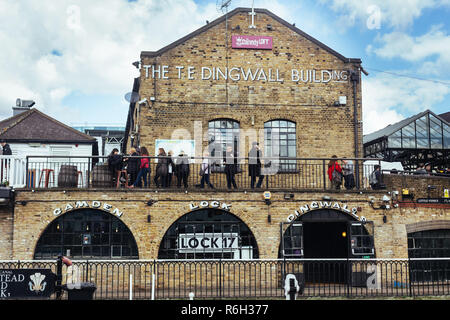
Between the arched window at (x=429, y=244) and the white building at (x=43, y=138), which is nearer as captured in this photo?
the arched window at (x=429, y=244)

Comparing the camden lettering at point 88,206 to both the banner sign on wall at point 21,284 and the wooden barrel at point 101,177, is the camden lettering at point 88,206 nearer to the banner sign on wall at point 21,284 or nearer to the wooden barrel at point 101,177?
the wooden barrel at point 101,177

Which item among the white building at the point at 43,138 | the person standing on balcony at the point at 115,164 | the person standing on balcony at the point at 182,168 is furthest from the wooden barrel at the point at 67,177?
the white building at the point at 43,138

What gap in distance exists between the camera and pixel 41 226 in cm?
1664

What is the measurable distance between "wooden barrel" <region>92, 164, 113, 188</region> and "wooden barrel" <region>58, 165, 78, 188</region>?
1.97 feet

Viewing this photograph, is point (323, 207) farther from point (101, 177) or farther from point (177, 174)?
point (101, 177)

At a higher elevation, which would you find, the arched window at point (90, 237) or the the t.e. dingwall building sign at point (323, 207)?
the the t.e. dingwall building sign at point (323, 207)

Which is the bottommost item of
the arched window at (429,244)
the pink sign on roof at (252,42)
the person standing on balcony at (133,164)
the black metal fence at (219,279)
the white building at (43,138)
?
the black metal fence at (219,279)

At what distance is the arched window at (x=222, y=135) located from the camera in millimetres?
20500

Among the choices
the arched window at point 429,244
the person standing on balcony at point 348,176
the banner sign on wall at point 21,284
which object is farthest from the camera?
the arched window at point 429,244

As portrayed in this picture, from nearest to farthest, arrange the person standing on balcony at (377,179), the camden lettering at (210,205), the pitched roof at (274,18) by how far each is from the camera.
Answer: the camden lettering at (210,205) → the person standing on balcony at (377,179) → the pitched roof at (274,18)

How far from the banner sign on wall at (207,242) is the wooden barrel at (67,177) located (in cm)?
382

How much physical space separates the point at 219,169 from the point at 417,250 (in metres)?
7.57

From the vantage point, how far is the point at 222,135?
20672 mm

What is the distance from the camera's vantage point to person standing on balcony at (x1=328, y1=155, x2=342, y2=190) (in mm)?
18297
